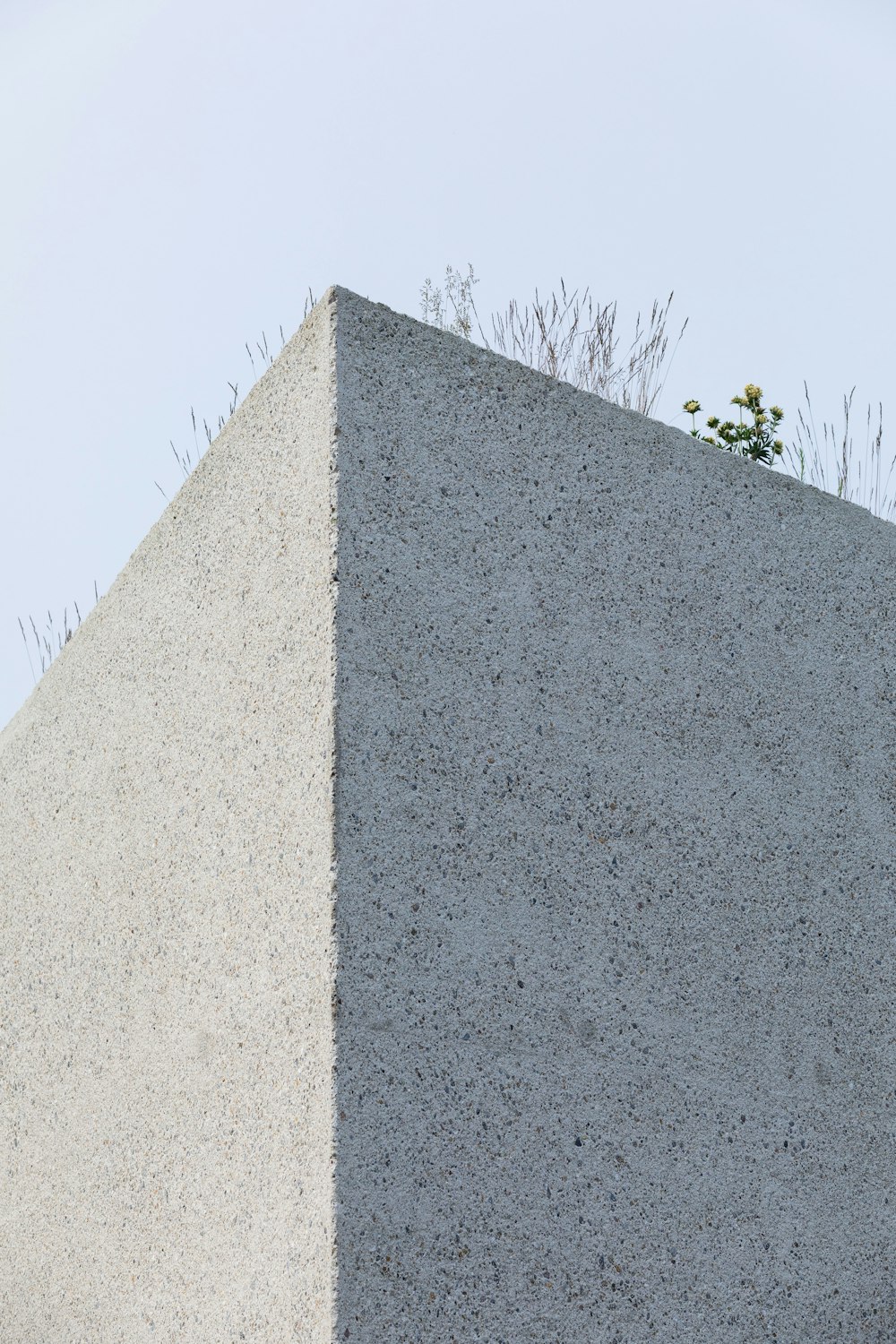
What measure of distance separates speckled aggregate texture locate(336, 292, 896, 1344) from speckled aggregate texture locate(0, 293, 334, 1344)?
4.1 inches

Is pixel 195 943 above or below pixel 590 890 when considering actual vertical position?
below

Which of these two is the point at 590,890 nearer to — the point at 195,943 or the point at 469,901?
the point at 469,901

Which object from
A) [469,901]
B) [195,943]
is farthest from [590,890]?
[195,943]

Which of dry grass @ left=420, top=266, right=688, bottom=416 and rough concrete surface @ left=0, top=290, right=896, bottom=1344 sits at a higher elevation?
dry grass @ left=420, top=266, right=688, bottom=416

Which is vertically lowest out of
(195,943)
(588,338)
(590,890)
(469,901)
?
(195,943)

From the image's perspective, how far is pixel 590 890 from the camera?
2012 millimetres

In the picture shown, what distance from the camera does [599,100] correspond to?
19.6ft

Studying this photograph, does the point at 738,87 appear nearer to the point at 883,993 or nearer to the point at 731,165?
the point at 731,165

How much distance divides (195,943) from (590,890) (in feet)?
2.63

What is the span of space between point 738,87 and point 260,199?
296cm

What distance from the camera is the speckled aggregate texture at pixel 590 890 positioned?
171 centimetres

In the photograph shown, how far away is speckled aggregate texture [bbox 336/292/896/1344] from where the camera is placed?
171 cm

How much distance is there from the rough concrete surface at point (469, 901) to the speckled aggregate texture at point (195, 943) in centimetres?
1

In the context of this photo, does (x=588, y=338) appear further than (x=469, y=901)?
Yes
